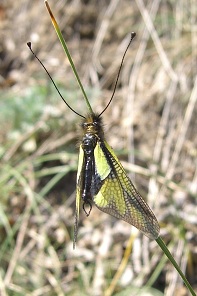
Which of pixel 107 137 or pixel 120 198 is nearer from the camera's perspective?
pixel 120 198

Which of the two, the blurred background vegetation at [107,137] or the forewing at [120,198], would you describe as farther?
the blurred background vegetation at [107,137]

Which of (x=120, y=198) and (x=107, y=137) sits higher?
(x=107, y=137)

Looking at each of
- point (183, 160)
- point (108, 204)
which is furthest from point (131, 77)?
point (108, 204)

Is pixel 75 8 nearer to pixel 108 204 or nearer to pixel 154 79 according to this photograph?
pixel 154 79

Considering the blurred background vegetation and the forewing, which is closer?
the forewing
